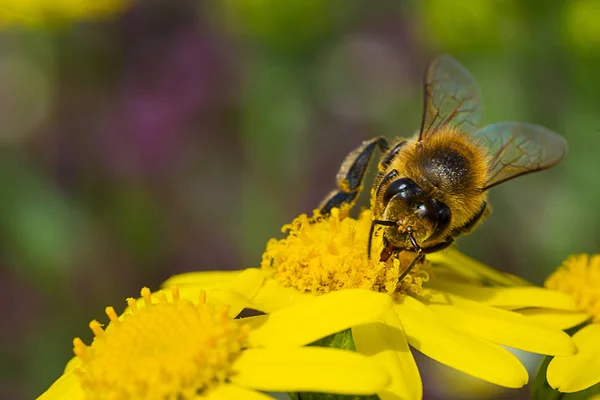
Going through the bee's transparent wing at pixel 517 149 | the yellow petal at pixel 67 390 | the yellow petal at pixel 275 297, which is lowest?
the yellow petal at pixel 67 390

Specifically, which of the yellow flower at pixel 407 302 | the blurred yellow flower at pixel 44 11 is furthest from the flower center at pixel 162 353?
the blurred yellow flower at pixel 44 11

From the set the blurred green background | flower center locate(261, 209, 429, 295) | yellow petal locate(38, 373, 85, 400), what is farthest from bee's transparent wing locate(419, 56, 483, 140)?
the blurred green background

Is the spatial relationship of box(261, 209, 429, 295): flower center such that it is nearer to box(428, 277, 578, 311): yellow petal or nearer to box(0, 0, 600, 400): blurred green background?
box(428, 277, 578, 311): yellow petal

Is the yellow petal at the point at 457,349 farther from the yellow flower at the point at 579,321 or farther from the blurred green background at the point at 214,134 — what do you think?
the blurred green background at the point at 214,134

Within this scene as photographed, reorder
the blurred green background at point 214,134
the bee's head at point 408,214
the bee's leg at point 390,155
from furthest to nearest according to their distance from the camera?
1. the blurred green background at point 214,134
2. the bee's leg at point 390,155
3. the bee's head at point 408,214

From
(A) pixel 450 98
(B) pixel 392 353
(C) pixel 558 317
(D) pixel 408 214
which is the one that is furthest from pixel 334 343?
(A) pixel 450 98

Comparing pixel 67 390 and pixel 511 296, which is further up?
pixel 67 390

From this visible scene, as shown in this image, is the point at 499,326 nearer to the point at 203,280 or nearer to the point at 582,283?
the point at 582,283
